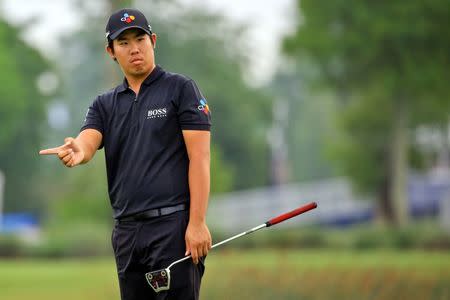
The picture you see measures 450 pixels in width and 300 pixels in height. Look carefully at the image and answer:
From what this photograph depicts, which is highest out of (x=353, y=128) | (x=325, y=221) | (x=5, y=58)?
(x=5, y=58)

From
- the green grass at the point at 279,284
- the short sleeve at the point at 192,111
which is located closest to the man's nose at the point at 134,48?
the short sleeve at the point at 192,111

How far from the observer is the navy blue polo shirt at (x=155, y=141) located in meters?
5.66

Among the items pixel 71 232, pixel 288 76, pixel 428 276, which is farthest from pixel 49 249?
pixel 288 76

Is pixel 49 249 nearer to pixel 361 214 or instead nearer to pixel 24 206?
pixel 361 214

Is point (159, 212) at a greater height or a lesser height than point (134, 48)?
lesser

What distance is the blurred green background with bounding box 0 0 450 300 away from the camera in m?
18.0

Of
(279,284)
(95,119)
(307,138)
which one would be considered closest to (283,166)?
(307,138)

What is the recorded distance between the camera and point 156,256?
564 cm

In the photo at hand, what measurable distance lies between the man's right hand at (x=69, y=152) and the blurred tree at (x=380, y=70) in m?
24.5

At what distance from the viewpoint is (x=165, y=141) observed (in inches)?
224

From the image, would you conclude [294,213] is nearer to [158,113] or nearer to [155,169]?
[155,169]

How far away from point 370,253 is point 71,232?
977cm

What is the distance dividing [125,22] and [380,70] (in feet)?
92.0

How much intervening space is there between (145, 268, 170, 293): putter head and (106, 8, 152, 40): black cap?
3.91 feet
